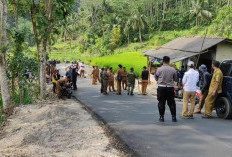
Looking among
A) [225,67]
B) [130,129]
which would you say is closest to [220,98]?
[225,67]

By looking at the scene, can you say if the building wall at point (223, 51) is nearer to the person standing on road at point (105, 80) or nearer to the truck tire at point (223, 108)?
the person standing on road at point (105, 80)

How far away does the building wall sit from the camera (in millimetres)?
16484

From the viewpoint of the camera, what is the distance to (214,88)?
8070mm

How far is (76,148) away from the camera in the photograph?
5.91 metres

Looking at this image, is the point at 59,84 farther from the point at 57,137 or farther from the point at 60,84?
the point at 57,137

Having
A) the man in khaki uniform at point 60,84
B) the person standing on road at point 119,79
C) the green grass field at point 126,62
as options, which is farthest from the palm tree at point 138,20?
the man in khaki uniform at point 60,84

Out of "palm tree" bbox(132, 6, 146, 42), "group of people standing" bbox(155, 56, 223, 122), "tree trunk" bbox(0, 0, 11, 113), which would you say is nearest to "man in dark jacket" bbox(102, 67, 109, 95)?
"tree trunk" bbox(0, 0, 11, 113)

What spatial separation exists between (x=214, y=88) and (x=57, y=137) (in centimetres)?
477

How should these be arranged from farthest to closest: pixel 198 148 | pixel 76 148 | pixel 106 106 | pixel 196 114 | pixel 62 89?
1. pixel 62 89
2. pixel 106 106
3. pixel 196 114
4. pixel 76 148
5. pixel 198 148

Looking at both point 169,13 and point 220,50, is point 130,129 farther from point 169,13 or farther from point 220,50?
point 169,13

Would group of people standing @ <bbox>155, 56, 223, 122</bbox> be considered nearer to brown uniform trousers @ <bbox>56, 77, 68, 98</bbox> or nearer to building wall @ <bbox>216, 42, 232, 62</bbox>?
brown uniform trousers @ <bbox>56, 77, 68, 98</bbox>

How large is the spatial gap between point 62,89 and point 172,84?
8.38 metres

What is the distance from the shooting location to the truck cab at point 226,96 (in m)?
8.07

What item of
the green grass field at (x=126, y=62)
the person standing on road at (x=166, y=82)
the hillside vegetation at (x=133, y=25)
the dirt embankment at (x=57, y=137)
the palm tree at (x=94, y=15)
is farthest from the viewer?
the palm tree at (x=94, y=15)
